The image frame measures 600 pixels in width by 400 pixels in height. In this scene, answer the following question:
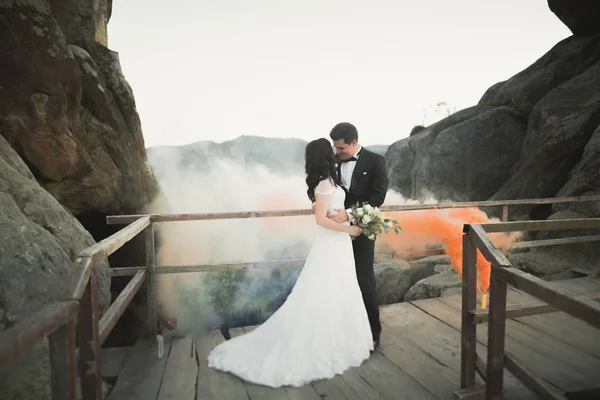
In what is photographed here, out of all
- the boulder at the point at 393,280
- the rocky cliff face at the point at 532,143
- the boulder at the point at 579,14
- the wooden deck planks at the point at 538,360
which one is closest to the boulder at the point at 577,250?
the rocky cliff face at the point at 532,143

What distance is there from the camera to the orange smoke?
6684 millimetres

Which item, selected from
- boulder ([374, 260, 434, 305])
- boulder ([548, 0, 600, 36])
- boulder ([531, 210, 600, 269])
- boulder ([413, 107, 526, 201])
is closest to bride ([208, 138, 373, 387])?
boulder ([374, 260, 434, 305])

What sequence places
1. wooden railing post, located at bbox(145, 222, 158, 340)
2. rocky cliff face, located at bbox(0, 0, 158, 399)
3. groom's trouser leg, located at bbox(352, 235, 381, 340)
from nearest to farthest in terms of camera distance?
rocky cliff face, located at bbox(0, 0, 158, 399) → groom's trouser leg, located at bbox(352, 235, 381, 340) → wooden railing post, located at bbox(145, 222, 158, 340)

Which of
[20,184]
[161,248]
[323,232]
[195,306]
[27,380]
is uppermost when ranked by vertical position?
[20,184]

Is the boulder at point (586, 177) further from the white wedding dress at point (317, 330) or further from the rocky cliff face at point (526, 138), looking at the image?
the white wedding dress at point (317, 330)

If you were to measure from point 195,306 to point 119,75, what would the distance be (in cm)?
1076

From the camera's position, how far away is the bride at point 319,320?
11.5 ft

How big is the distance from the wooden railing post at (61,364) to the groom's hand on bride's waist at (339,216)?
2361 mm

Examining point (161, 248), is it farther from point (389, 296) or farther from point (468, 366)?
point (468, 366)

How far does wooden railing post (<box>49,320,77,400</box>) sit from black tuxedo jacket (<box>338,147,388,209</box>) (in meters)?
2.68

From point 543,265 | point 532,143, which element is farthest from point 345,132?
point 532,143

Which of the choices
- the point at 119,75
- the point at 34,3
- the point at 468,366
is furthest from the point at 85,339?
the point at 119,75

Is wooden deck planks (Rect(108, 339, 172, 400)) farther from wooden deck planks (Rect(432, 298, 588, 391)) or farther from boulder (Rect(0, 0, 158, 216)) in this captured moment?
boulder (Rect(0, 0, 158, 216))

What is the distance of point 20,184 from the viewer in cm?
470
